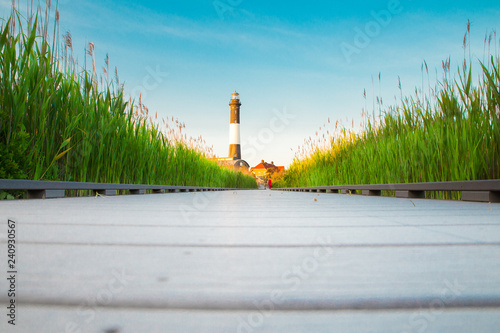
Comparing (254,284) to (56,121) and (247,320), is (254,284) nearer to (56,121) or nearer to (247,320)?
(247,320)

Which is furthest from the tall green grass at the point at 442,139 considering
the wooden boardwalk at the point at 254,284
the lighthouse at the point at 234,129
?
the lighthouse at the point at 234,129

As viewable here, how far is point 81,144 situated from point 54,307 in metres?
3.23

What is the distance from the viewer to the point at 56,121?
2994mm

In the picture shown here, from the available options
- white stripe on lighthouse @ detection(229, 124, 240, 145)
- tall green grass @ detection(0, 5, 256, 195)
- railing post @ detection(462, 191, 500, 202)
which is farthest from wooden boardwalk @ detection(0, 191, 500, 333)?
→ white stripe on lighthouse @ detection(229, 124, 240, 145)

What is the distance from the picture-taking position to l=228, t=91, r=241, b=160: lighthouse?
3284cm

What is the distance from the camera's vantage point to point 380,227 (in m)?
1.10

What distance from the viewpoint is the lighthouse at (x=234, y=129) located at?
32844 millimetres

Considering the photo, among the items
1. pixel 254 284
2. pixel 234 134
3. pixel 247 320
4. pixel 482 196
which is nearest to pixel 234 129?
pixel 234 134

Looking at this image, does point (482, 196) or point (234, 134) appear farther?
point (234, 134)

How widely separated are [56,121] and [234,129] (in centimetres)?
3067

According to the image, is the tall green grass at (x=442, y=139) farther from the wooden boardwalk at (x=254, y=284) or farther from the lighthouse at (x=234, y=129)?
the lighthouse at (x=234, y=129)

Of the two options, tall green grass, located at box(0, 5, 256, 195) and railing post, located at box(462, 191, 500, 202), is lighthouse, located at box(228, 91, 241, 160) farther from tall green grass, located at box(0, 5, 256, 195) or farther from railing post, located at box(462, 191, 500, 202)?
railing post, located at box(462, 191, 500, 202)

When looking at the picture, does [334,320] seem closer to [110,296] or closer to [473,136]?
[110,296]

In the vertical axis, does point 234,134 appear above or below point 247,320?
above
